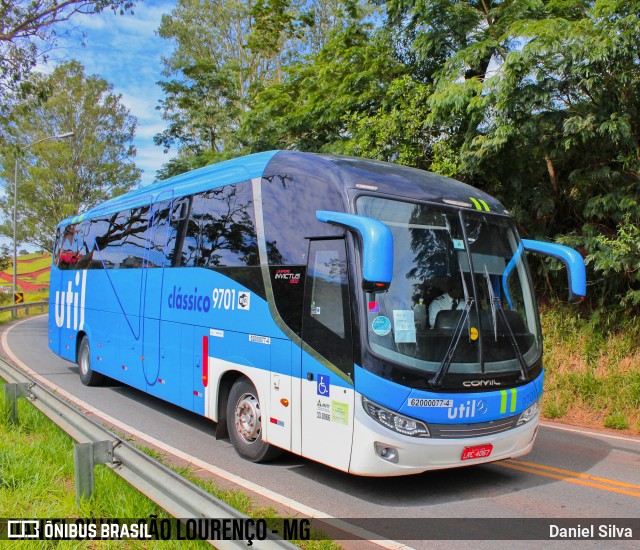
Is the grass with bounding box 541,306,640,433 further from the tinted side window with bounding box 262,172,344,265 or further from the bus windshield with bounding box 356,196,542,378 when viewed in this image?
the tinted side window with bounding box 262,172,344,265

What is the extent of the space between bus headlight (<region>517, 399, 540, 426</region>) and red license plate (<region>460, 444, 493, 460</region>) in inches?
20.5

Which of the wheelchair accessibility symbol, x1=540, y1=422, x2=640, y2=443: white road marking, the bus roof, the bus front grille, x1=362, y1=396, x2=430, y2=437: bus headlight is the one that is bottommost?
x1=540, y1=422, x2=640, y2=443: white road marking

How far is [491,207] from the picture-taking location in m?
6.34

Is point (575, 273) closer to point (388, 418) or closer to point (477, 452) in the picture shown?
point (477, 452)

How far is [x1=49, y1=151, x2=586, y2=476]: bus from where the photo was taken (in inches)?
202

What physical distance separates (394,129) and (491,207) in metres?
7.07

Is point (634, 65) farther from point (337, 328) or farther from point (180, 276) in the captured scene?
point (180, 276)

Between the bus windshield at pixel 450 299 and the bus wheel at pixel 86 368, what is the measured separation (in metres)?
8.06

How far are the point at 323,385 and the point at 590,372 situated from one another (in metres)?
6.83

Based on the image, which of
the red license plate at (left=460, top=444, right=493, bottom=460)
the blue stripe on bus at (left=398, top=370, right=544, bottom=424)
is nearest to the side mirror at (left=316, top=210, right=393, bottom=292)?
the blue stripe on bus at (left=398, top=370, right=544, bottom=424)

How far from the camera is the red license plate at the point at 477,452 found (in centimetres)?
530

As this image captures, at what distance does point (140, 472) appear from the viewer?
13.4ft

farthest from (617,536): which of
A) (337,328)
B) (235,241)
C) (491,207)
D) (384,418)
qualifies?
(235,241)

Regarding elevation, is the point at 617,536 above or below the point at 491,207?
below
